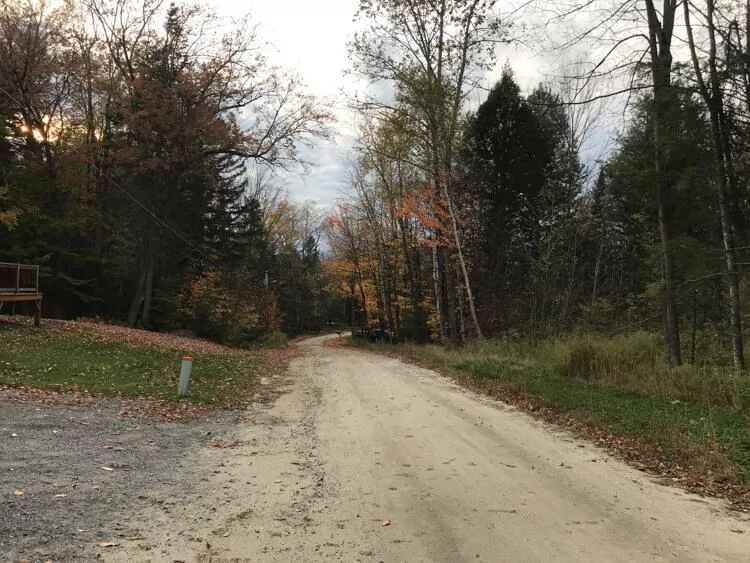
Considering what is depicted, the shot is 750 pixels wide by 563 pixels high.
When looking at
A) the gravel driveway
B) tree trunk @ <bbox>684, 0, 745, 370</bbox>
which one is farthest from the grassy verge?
the gravel driveway

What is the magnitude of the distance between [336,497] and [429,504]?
0.91 m

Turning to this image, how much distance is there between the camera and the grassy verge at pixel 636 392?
6453 mm

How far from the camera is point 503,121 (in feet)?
92.8

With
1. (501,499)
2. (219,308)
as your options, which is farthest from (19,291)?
(501,499)

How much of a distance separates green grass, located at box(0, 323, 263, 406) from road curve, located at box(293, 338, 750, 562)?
4.41 metres

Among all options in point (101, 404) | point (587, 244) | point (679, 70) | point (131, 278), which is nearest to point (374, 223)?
point (587, 244)

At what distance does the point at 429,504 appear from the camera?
484 centimetres

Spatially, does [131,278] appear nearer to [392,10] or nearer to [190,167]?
[190,167]

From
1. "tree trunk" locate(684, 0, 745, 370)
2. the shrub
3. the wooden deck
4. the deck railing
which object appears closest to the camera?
"tree trunk" locate(684, 0, 745, 370)

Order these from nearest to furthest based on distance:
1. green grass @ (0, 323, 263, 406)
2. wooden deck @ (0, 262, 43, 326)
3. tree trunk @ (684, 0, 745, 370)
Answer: green grass @ (0, 323, 263, 406) → tree trunk @ (684, 0, 745, 370) → wooden deck @ (0, 262, 43, 326)

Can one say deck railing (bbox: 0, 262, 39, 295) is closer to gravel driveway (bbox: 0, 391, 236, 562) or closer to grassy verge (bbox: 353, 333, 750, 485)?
gravel driveway (bbox: 0, 391, 236, 562)

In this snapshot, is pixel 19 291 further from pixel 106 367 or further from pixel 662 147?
pixel 662 147

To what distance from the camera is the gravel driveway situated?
12.7ft

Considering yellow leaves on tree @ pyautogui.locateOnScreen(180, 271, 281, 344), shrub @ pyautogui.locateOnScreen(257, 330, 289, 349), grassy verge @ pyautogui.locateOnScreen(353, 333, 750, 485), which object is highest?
yellow leaves on tree @ pyautogui.locateOnScreen(180, 271, 281, 344)
